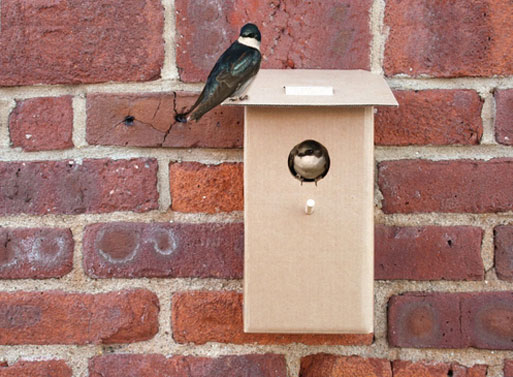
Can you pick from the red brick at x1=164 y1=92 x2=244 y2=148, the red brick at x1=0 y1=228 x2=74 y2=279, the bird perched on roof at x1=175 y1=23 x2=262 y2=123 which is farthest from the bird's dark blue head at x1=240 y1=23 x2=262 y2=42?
the red brick at x1=0 y1=228 x2=74 y2=279

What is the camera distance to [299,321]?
1.97 ft

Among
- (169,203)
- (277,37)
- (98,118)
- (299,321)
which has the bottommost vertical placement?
(299,321)

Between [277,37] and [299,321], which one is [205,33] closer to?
[277,37]

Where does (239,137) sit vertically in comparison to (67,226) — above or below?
above

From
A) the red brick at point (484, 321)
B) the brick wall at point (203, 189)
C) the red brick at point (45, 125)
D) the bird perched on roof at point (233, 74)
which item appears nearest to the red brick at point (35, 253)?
the brick wall at point (203, 189)

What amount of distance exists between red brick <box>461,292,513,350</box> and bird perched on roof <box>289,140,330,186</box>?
267mm

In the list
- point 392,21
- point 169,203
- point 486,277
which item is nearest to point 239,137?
point 169,203

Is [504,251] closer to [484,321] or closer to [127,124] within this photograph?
[484,321]

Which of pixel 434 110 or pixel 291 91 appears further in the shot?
pixel 434 110

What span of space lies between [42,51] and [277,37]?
0.99 feet

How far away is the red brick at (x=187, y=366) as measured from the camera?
0.71 metres

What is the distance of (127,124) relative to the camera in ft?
2.34

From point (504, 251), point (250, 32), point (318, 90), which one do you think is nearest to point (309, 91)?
point (318, 90)

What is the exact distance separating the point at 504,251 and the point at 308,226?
281 millimetres
